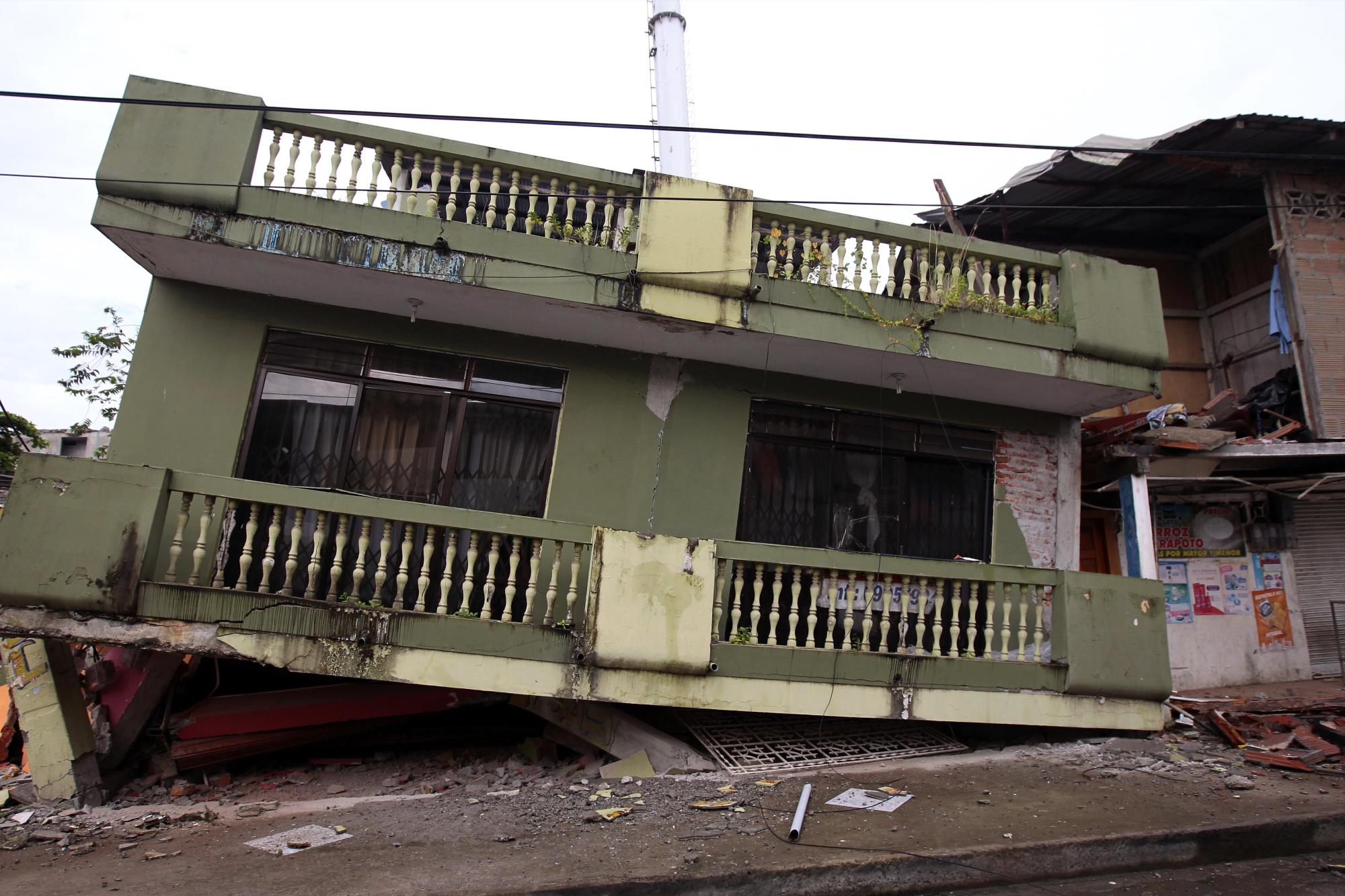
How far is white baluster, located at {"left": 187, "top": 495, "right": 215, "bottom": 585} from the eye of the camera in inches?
202

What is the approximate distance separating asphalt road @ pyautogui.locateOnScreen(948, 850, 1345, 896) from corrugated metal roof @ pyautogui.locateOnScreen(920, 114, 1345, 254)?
5.53 metres

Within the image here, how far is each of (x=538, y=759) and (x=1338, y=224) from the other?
1028 centimetres

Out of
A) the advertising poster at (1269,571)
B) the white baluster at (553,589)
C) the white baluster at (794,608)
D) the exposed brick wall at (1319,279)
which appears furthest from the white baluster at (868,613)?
the advertising poster at (1269,571)

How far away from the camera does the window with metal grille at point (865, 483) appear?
7.14 metres

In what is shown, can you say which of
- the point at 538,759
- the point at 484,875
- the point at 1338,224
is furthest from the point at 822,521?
the point at 1338,224

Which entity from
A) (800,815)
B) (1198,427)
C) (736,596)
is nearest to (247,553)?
(736,596)

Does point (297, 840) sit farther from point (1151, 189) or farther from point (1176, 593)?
point (1151, 189)

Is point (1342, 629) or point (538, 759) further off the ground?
point (1342, 629)

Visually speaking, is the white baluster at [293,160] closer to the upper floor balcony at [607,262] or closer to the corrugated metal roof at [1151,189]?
the upper floor balcony at [607,262]

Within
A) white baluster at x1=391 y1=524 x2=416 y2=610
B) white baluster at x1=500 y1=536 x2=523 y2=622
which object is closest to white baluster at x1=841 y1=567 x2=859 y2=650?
white baluster at x1=500 y1=536 x2=523 y2=622

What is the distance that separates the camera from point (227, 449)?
6242 mm

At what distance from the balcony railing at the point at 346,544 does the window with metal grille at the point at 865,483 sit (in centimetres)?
209

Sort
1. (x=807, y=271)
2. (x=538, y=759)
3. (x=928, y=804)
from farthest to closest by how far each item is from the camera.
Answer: (x=807, y=271), (x=538, y=759), (x=928, y=804)

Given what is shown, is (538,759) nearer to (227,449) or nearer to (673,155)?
(227,449)
